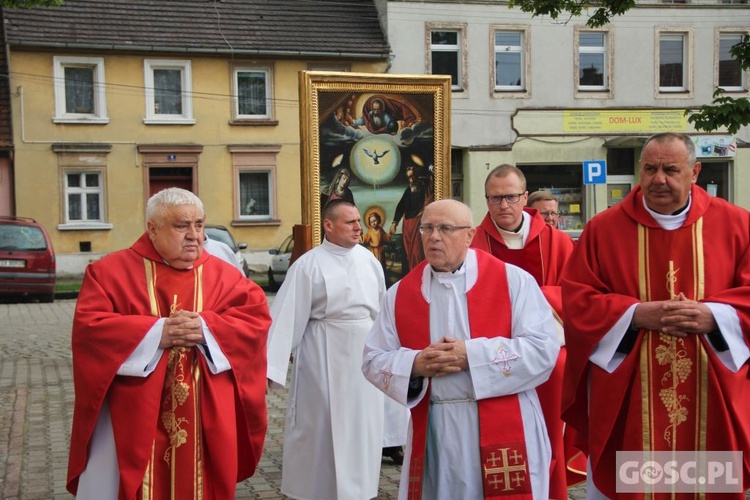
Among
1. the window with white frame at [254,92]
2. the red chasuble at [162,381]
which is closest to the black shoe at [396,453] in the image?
the red chasuble at [162,381]

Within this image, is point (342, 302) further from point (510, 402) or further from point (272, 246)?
point (272, 246)

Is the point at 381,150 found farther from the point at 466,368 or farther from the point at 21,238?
the point at 21,238

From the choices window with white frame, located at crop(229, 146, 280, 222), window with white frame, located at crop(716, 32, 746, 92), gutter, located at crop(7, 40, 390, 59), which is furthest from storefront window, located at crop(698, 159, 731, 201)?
window with white frame, located at crop(229, 146, 280, 222)

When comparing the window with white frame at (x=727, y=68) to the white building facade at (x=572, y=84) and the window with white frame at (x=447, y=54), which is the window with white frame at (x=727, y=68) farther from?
the window with white frame at (x=447, y=54)

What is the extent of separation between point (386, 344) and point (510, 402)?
0.65m

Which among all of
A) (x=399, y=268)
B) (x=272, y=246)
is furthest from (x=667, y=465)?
(x=272, y=246)

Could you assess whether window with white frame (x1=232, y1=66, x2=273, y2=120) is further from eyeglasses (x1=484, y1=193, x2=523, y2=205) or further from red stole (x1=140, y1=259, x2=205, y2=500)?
red stole (x1=140, y1=259, x2=205, y2=500)

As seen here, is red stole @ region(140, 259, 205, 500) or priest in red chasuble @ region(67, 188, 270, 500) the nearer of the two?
priest in red chasuble @ region(67, 188, 270, 500)

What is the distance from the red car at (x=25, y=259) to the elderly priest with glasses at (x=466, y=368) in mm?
17161

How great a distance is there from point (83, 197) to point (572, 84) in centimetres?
1483

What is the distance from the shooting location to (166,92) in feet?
92.3

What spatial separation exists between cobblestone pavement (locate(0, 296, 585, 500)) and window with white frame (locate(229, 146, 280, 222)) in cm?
1321

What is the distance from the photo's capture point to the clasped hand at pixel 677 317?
172 inches

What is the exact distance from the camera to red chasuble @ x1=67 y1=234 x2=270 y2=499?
4.73 metres
